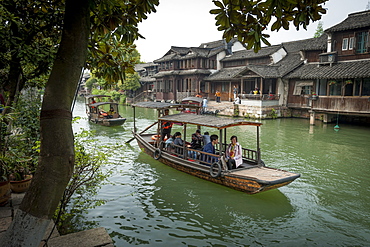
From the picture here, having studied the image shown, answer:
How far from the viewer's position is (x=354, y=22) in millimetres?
20469

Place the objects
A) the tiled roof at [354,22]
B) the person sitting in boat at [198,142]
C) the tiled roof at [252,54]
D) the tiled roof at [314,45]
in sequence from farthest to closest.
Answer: the tiled roof at [252,54]
the tiled roof at [314,45]
the tiled roof at [354,22]
the person sitting in boat at [198,142]

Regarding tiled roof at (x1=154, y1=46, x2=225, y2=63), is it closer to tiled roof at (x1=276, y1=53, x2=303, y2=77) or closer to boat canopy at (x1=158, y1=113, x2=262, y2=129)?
tiled roof at (x1=276, y1=53, x2=303, y2=77)

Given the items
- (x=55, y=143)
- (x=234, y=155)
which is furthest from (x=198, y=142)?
(x=55, y=143)

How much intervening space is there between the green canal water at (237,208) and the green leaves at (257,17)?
12.4 feet

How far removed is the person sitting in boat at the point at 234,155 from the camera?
27.8ft

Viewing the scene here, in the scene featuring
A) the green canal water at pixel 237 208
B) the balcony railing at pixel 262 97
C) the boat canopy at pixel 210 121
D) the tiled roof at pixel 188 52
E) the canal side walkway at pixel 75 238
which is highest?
the tiled roof at pixel 188 52

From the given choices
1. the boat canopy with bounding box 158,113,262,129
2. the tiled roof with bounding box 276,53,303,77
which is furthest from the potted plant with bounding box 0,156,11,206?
the tiled roof with bounding box 276,53,303,77

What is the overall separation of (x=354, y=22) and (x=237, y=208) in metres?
19.6

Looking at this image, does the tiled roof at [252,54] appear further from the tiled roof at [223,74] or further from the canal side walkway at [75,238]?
the canal side walkway at [75,238]

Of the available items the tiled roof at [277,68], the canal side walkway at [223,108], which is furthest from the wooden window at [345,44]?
the canal side walkway at [223,108]

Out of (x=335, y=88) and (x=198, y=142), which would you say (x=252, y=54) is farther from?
(x=198, y=142)

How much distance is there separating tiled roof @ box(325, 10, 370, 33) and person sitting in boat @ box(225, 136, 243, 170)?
55.2 ft

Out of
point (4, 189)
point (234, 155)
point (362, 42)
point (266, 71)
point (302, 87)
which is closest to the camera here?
point (4, 189)

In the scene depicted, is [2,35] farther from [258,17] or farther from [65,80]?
[258,17]
